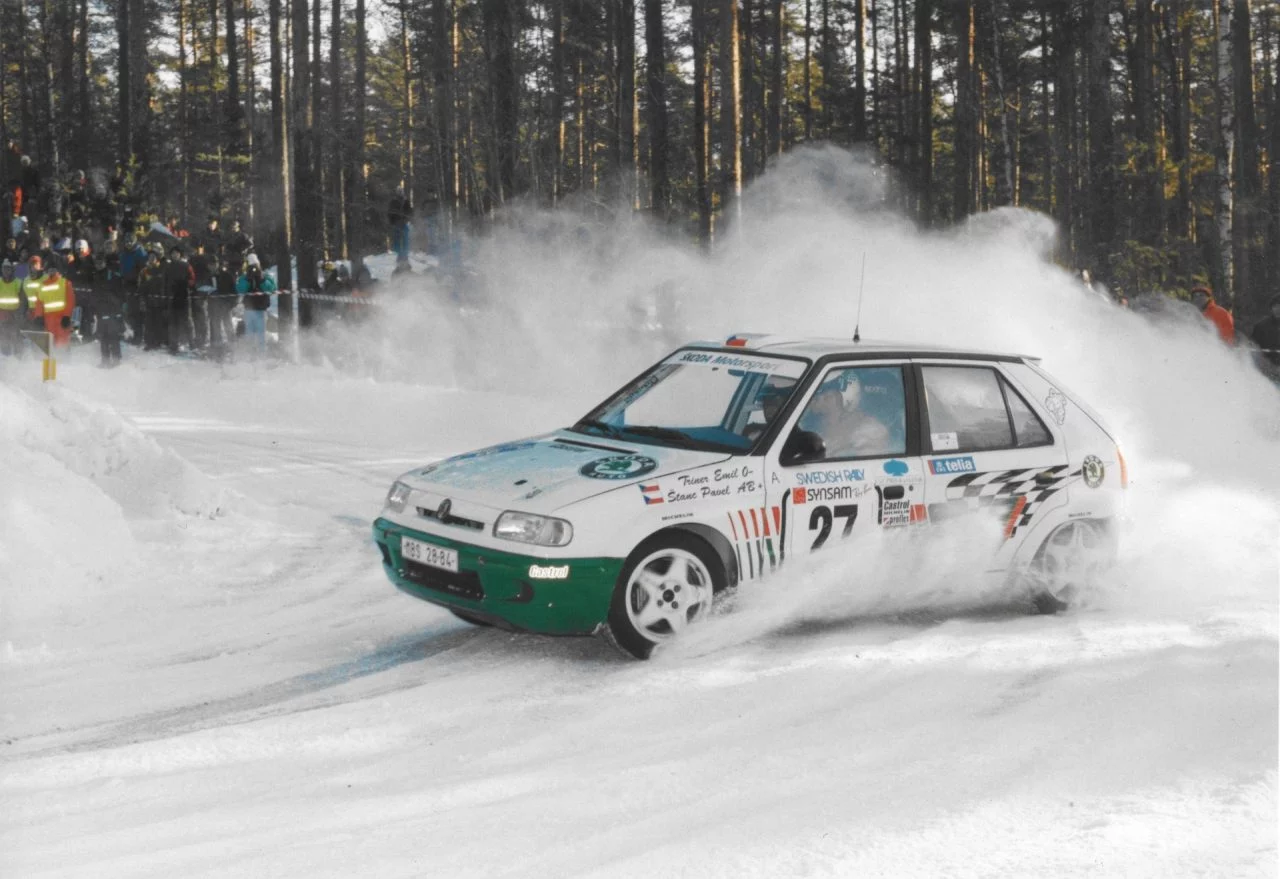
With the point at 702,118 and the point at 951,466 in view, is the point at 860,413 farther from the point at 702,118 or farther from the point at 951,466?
the point at 702,118

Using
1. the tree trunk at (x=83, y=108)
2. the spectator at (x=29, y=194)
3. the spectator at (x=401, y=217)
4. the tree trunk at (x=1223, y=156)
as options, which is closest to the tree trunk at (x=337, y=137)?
the tree trunk at (x=83, y=108)

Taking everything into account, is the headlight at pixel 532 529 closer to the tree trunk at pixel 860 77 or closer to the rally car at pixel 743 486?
the rally car at pixel 743 486

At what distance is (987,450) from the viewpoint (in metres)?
7.60

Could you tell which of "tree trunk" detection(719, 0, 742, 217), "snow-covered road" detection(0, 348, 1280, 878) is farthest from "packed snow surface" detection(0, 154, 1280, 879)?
"tree trunk" detection(719, 0, 742, 217)

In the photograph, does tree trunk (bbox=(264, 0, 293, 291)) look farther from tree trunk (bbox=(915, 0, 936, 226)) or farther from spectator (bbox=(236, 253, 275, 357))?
tree trunk (bbox=(915, 0, 936, 226))

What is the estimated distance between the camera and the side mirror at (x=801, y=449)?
6.91 m

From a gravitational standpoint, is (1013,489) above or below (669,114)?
below

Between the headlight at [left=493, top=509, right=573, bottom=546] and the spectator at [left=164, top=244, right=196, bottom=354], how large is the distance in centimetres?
1810

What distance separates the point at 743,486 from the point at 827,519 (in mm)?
521

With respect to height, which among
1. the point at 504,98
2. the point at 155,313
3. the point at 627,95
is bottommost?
the point at 155,313

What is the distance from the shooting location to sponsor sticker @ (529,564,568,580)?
630cm

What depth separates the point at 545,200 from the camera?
27953mm

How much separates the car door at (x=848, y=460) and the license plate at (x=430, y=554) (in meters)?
1.55

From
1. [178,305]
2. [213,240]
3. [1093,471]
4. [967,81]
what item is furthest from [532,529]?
[213,240]
